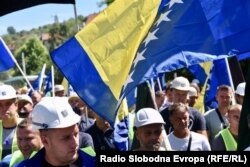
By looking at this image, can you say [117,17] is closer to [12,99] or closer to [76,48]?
[76,48]

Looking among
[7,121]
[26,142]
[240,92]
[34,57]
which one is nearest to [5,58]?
[7,121]

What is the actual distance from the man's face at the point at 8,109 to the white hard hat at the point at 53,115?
7.69ft

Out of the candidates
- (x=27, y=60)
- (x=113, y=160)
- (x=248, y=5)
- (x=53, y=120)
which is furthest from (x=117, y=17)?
(x=27, y=60)

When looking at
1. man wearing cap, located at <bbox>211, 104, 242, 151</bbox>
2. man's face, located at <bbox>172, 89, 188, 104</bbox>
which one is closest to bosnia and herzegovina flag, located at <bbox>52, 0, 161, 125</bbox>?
man wearing cap, located at <bbox>211, 104, 242, 151</bbox>

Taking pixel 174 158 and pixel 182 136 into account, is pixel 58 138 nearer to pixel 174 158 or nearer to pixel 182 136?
pixel 174 158

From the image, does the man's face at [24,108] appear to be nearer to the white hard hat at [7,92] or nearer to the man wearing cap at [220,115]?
the white hard hat at [7,92]

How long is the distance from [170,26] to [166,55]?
0.86 ft

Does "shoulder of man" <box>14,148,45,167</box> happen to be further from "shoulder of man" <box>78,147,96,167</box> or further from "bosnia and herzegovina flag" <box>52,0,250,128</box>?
"bosnia and herzegovina flag" <box>52,0,250,128</box>

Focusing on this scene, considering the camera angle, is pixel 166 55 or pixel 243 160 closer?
pixel 243 160

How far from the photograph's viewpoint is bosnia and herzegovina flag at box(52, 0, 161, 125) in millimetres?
6027

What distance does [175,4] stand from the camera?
19.1ft

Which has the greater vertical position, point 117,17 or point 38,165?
point 117,17

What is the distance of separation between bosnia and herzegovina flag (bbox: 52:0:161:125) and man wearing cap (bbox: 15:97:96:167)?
1406 mm

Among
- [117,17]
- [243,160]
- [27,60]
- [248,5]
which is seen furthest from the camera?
[27,60]
